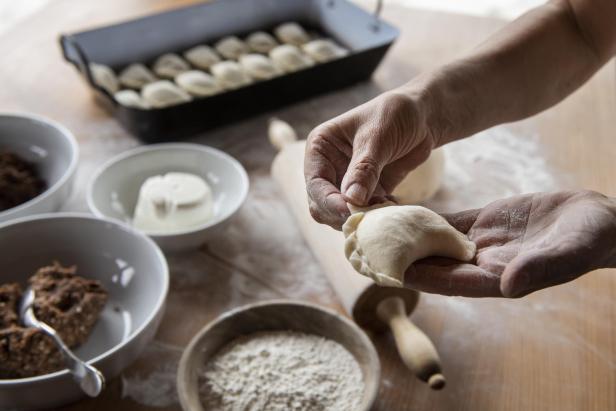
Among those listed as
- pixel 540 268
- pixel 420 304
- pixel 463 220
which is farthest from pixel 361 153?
pixel 420 304

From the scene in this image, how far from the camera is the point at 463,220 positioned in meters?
0.82

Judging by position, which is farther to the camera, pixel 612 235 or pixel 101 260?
pixel 101 260

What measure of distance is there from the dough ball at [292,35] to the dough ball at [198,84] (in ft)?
1.03

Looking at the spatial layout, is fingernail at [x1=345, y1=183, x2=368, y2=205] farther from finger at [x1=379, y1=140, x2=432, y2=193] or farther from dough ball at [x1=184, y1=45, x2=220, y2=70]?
dough ball at [x1=184, y1=45, x2=220, y2=70]

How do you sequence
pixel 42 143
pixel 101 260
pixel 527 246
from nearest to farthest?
pixel 527 246 → pixel 101 260 → pixel 42 143

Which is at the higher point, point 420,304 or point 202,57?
point 202,57

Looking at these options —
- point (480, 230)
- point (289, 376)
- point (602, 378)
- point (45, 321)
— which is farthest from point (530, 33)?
point (45, 321)

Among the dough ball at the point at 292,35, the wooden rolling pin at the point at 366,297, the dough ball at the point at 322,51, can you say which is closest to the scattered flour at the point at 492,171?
the wooden rolling pin at the point at 366,297

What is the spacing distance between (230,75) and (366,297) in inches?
34.6

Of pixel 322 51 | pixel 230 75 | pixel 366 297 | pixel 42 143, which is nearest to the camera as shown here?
pixel 366 297

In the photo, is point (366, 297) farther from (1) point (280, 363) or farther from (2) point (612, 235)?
(2) point (612, 235)

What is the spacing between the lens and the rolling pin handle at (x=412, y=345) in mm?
827

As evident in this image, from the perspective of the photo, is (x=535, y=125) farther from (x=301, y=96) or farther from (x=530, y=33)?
(x=301, y=96)

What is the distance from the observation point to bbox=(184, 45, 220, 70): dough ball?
168 cm
